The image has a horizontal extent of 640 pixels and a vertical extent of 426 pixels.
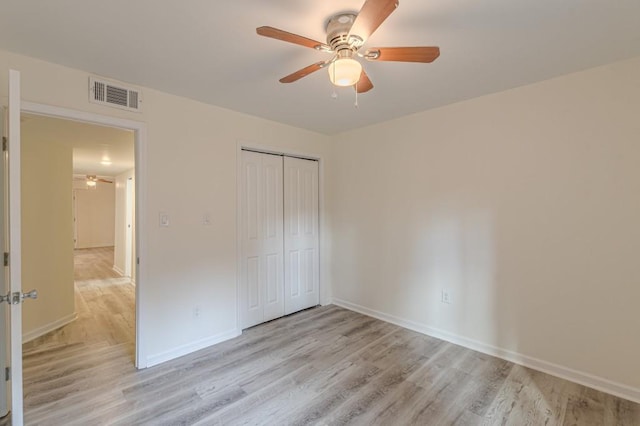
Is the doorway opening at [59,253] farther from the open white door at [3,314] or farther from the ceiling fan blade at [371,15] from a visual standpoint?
the ceiling fan blade at [371,15]

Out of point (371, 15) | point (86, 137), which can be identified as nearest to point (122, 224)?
point (86, 137)

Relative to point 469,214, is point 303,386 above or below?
below

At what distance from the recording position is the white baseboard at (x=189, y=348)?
2568mm

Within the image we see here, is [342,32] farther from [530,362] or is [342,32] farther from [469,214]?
[530,362]

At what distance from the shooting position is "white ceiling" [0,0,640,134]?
154cm

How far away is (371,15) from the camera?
4.14 ft

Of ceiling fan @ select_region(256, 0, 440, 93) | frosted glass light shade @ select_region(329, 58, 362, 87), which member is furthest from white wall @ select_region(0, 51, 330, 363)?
frosted glass light shade @ select_region(329, 58, 362, 87)

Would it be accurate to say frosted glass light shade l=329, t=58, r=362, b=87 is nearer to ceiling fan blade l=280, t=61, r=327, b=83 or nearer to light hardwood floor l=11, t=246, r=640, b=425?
ceiling fan blade l=280, t=61, r=327, b=83

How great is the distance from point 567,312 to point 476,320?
2.33 ft

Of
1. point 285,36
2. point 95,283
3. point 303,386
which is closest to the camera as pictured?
point 285,36

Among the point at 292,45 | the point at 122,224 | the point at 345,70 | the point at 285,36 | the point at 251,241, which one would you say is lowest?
the point at 251,241

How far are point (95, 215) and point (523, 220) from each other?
487 inches

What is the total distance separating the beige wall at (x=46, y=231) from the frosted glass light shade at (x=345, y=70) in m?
3.43

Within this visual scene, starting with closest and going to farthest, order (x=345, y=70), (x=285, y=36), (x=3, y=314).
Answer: (x=285, y=36) < (x=345, y=70) < (x=3, y=314)
